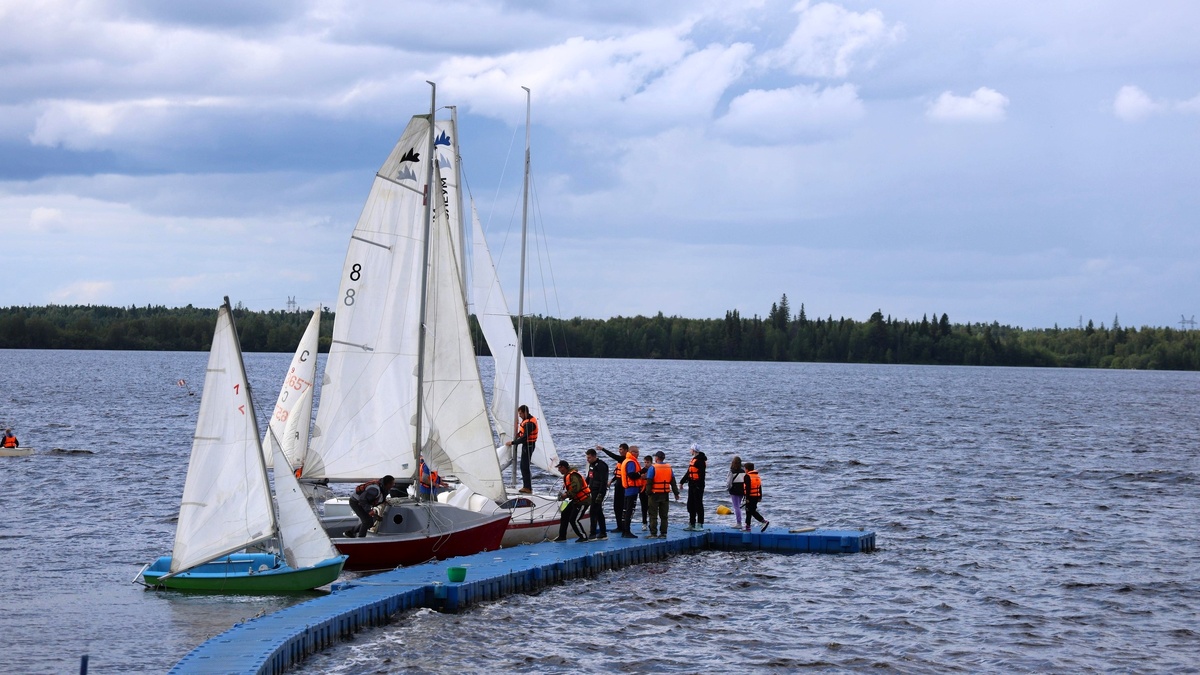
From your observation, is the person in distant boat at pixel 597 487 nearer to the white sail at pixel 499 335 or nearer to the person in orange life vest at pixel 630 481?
the person in orange life vest at pixel 630 481

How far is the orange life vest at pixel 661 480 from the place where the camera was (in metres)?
30.3

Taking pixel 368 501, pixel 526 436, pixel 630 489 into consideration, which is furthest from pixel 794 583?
pixel 368 501

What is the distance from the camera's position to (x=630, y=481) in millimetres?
Answer: 29938

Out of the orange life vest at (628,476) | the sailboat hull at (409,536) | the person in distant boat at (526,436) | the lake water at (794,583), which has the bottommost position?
the lake water at (794,583)

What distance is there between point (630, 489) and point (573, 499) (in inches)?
55.9

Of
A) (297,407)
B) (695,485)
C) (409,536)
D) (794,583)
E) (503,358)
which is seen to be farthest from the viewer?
(297,407)

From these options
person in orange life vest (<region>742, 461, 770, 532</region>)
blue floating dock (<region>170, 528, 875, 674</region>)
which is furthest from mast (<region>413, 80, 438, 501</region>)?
person in orange life vest (<region>742, 461, 770, 532</region>)

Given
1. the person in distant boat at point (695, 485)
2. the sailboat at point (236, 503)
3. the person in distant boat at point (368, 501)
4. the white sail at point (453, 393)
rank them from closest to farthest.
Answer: the sailboat at point (236, 503) → the person in distant boat at point (368, 501) → the white sail at point (453, 393) → the person in distant boat at point (695, 485)

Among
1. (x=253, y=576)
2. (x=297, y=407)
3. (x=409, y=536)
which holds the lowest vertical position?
(x=253, y=576)

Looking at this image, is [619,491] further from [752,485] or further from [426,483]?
[426,483]

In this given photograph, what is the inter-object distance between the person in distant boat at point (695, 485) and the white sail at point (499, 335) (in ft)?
13.3

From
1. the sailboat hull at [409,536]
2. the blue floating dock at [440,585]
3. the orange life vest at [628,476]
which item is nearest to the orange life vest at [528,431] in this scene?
the orange life vest at [628,476]

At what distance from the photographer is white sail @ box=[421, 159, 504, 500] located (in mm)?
28031

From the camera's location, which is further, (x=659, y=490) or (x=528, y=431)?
(x=528, y=431)
